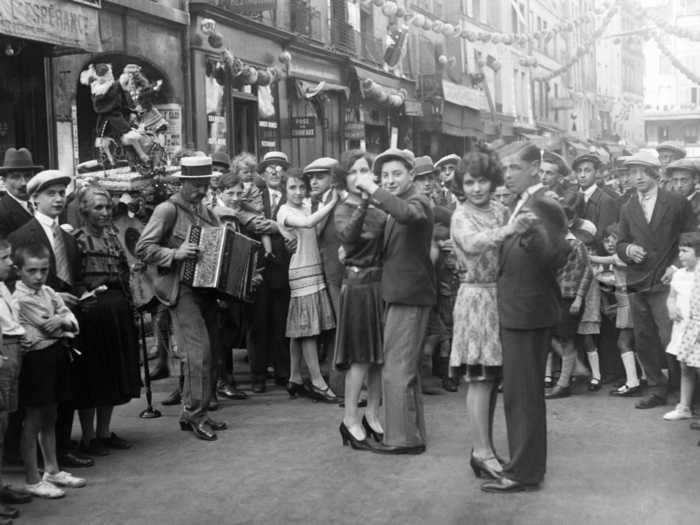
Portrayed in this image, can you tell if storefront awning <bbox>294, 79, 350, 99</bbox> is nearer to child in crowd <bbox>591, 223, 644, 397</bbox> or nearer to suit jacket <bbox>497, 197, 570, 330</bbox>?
child in crowd <bbox>591, 223, 644, 397</bbox>

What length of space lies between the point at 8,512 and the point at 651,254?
→ 17.8 feet

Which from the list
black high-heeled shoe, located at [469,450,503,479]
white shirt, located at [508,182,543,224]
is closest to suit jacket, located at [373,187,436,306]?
white shirt, located at [508,182,543,224]

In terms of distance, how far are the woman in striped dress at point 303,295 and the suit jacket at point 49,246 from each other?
7.87 ft

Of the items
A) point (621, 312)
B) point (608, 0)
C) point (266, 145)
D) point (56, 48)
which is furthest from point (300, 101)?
point (621, 312)

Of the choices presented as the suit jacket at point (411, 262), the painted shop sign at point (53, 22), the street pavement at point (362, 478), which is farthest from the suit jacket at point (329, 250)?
the painted shop sign at point (53, 22)

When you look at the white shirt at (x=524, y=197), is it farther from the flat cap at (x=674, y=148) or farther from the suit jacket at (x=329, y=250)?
the flat cap at (x=674, y=148)

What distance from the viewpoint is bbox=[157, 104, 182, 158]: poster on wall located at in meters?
17.6

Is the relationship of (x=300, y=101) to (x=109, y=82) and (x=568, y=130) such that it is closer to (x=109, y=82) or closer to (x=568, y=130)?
(x=109, y=82)

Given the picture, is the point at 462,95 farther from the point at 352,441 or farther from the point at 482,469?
the point at 482,469

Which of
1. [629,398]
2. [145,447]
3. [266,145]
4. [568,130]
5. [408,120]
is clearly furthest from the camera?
[568,130]

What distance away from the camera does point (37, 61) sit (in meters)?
14.2

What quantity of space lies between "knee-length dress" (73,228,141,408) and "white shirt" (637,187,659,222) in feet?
14.2

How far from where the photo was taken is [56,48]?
14.1 meters

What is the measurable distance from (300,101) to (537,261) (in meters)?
18.0
